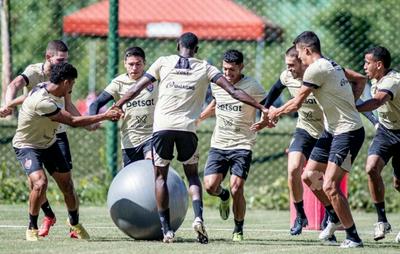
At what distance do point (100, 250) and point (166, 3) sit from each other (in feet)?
39.1

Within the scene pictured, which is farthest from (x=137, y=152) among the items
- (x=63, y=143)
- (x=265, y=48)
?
(x=265, y=48)

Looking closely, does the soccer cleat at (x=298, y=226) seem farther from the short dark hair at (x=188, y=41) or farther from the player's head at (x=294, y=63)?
the short dark hair at (x=188, y=41)

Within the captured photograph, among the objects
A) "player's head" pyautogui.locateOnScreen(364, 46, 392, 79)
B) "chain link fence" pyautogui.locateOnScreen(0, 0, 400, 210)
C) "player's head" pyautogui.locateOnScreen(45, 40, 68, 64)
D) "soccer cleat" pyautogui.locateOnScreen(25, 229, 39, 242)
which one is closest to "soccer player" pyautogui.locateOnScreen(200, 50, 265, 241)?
"player's head" pyautogui.locateOnScreen(364, 46, 392, 79)

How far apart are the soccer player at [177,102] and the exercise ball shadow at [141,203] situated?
0.20 meters

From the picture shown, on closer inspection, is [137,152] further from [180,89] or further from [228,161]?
[180,89]

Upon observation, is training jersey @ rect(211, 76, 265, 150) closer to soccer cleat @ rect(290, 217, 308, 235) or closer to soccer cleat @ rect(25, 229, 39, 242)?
soccer cleat @ rect(290, 217, 308, 235)

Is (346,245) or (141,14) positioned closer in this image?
(346,245)

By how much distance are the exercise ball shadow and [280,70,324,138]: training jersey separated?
2103 mm

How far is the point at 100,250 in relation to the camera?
1169 cm

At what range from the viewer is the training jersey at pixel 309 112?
14.4 meters

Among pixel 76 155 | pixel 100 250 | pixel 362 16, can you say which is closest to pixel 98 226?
pixel 100 250

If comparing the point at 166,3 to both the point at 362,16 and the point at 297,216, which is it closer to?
the point at 362,16

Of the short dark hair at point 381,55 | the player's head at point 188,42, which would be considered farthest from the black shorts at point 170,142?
the short dark hair at point 381,55

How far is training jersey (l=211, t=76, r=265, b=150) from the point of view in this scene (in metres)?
13.9
